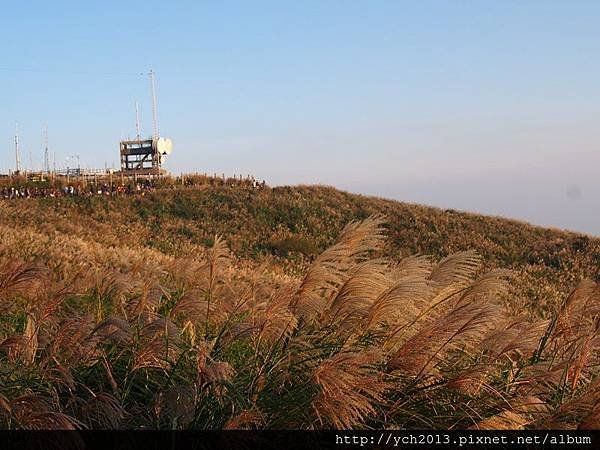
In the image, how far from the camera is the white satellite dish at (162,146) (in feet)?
150

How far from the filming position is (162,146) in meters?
46.2

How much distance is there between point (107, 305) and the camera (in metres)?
6.48

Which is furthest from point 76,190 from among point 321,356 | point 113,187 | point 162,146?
point 321,356

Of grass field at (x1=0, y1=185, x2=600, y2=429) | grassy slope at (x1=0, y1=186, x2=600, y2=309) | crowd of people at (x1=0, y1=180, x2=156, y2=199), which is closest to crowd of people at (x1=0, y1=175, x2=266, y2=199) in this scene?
crowd of people at (x1=0, y1=180, x2=156, y2=199)

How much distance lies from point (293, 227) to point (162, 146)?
1601 cm

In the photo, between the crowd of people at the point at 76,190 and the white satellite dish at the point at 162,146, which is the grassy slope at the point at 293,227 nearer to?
the crowd of people at the point at 76,190

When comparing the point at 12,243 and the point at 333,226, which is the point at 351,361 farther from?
the point at 333,226

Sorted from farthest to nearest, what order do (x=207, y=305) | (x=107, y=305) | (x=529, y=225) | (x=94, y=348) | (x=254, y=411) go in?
(x=529, y=225) < (x=107, y=305) < (x=207, y=305) < (x=94, y=348) < (x=254, y=411)

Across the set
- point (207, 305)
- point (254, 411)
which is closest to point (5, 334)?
point (207, 305)

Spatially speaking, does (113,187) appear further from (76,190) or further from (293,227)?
(293,227)

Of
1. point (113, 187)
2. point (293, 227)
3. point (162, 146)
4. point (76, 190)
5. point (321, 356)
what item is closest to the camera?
point (321, 356)

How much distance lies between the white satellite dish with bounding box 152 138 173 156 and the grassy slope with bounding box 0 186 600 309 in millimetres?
7825

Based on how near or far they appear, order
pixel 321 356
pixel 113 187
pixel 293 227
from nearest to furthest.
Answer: pixel 321 356
pixel 293 227
pixel 113 187

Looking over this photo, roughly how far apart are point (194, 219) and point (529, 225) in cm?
1907
